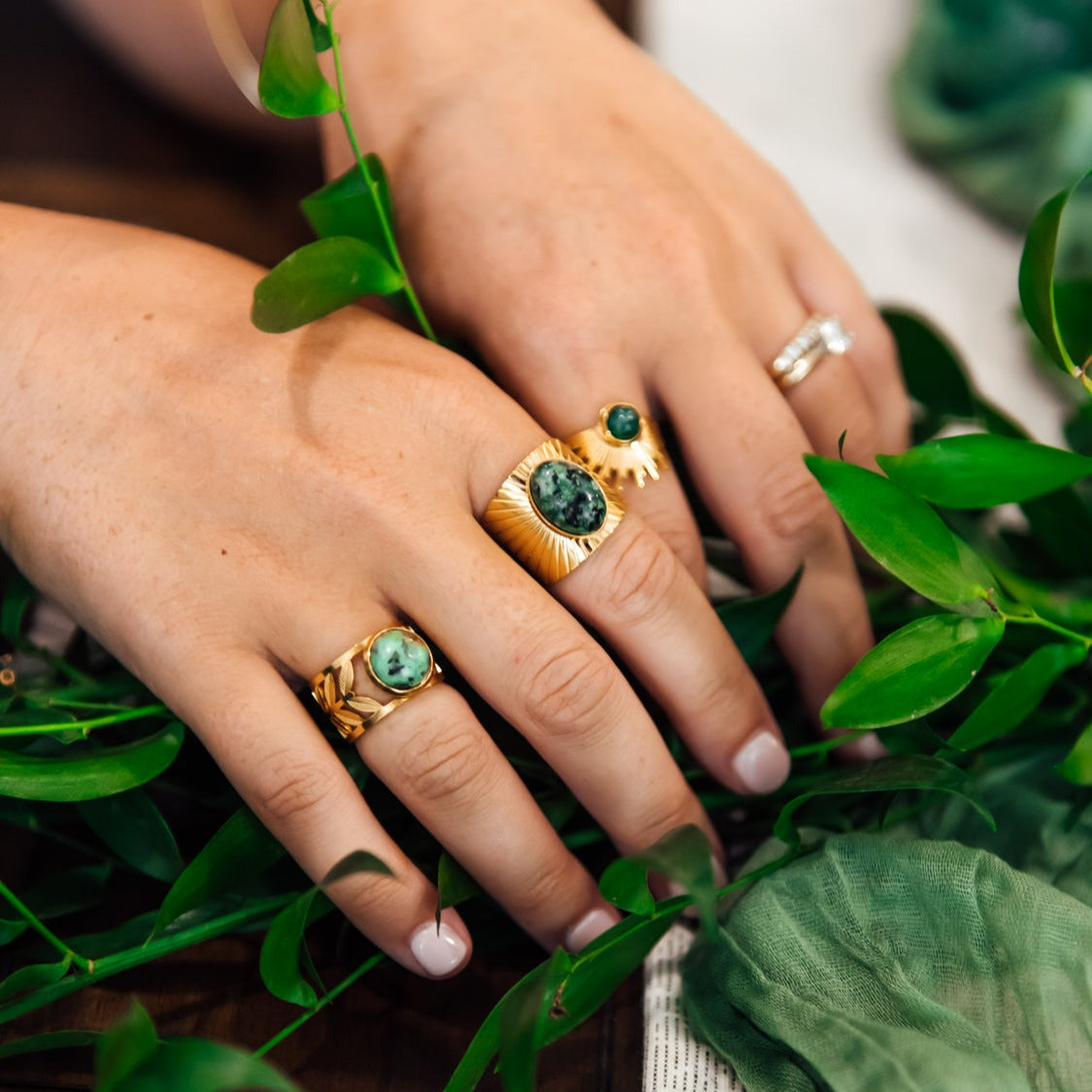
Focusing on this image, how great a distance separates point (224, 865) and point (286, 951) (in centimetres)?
7

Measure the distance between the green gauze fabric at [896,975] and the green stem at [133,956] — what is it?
204 mm

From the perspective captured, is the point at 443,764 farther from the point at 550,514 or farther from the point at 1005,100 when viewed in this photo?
the point at 1005,100

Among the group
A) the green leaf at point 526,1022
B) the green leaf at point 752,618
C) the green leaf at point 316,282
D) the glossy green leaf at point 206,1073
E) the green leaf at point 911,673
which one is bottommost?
the green leaf at point 752,618

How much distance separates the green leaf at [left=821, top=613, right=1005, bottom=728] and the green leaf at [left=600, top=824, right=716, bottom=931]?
68 millimetres

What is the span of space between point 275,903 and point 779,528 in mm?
333


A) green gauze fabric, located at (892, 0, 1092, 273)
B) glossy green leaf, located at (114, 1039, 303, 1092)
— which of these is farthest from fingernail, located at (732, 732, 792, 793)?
green gauze fabric, located at (892, 0, 1092, 273)

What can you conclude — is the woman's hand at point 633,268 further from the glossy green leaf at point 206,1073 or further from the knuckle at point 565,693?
the glossy green leaf at point 206,1073

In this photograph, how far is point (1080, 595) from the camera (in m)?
0.54

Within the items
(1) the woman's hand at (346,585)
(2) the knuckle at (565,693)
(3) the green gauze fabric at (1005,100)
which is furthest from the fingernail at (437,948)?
(3) the green gauze fabric at (1005,100)

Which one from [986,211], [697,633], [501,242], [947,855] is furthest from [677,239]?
[986,211]

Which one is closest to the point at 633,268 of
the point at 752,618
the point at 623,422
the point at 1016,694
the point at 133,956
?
the point at 623,422

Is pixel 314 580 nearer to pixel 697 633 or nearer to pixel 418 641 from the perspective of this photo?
pixel 418 641

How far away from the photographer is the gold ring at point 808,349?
61 cm

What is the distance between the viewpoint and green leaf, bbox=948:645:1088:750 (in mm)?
379
